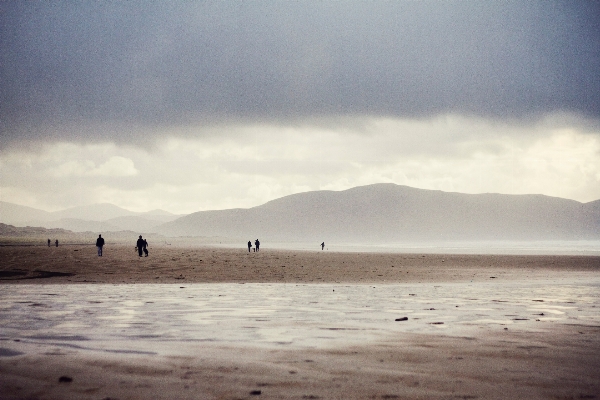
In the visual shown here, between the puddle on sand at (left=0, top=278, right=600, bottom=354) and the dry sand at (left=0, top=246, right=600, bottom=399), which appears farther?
the puddle on sand at (left=0, top=278, right=600, bottom=354)

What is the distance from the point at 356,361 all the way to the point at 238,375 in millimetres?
1935

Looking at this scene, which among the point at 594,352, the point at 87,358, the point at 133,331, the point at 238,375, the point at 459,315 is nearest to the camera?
the point at 238,375

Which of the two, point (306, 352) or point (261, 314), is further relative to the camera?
point (261, 314)

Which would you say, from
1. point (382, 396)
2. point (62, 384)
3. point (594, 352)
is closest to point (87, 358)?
point (62, 384)

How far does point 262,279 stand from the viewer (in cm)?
2672

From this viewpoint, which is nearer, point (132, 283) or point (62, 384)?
point (62, 384)

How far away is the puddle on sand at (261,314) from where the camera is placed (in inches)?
375

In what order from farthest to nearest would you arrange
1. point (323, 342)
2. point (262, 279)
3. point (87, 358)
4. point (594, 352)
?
point (262, 279)
point (323, 342)
point (594, 352)
point (87, 358)

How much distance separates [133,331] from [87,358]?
2593 mm

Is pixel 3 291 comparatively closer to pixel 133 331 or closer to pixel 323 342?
pixel 133 331

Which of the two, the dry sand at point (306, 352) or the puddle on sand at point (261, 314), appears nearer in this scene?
the dry sand at point (306, 352)

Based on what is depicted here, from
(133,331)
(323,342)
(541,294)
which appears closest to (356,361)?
(323,342)

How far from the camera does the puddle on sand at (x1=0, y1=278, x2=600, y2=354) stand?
31.2 ft

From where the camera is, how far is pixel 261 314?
516 inches
